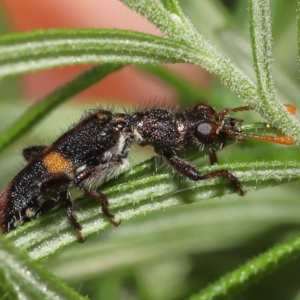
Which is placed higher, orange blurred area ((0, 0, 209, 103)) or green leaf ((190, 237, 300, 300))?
orange blurred area ((0, 0, 209, 103))

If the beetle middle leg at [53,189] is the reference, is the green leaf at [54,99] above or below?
above

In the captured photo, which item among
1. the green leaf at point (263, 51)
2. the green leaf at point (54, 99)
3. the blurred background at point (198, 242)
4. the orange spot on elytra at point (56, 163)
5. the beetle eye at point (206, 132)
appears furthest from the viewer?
the blurred background at point (198, 242)

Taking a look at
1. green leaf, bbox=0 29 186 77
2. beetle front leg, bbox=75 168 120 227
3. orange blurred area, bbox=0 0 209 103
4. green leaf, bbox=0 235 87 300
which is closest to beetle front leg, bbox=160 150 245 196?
beetle front leg, bbox=75 168 120 227

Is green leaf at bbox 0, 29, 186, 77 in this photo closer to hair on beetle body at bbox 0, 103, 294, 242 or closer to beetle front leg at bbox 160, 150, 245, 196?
beetle front leg at bbox 160, 150, 245, 196

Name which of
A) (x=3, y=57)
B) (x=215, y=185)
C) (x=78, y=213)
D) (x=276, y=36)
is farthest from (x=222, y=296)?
(x=276, y=36)

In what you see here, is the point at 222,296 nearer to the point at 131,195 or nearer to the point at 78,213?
the point at 131,195

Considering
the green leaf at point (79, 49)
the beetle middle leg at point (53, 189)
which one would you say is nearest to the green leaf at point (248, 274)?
the green leaf at point (79, 49)

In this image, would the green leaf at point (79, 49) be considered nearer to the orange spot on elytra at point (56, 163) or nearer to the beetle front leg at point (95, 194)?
the beetle front leg at point (95, 194)
